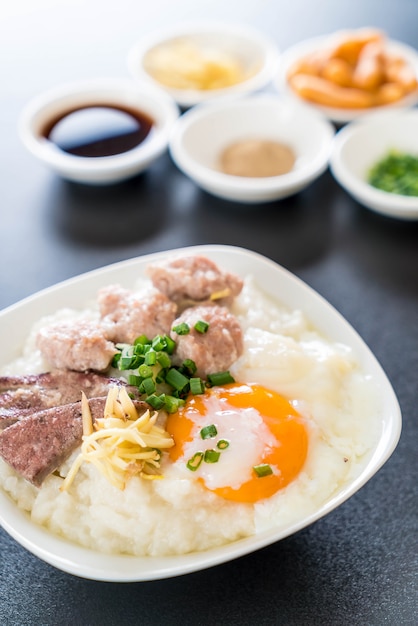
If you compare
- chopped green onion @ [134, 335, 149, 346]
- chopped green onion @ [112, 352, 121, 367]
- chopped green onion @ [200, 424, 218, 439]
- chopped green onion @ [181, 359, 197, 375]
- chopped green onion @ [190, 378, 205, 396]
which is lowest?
chopped green onion @ [200, 424, 218, 439]

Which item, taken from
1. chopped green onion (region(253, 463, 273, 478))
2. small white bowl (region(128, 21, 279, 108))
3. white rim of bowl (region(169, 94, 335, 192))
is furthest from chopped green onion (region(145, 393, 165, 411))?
small white bowl (region(128, 21, 279, 108))

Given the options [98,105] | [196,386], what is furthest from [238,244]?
[196,386]

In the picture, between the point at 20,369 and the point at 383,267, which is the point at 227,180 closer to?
the point at 383,267

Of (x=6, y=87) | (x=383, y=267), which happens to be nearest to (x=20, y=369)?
(x=383, y=267)

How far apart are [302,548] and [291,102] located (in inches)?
103

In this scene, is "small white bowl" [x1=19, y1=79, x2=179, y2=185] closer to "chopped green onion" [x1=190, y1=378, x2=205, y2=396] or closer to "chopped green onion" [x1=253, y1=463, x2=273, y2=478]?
"chopped green onion" [x1=190, y1=378, x2=205, y2=396]

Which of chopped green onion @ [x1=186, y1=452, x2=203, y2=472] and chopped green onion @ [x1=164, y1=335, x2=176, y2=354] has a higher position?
chopped green onion @ [x1=164, y1=335, x2=176, y2=354]

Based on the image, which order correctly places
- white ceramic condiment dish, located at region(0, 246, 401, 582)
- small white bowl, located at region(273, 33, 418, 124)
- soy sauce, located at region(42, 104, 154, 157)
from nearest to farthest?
1. white ceramic condiment dish, located at region(0, 246, 401, 582)
2. soy sauce, located at region(42, 104, 154, 157)
3. small white bowl, located at region(273, 33, 418, 124)

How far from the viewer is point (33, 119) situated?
3.87 m

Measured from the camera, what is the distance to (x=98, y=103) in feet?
13.4

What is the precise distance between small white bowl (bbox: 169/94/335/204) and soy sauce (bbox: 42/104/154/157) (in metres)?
0.23

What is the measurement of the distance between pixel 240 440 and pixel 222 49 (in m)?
3.16

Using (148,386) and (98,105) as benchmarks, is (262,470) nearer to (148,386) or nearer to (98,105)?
(148,386)

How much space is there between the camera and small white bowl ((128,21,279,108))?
4211 millimetres
